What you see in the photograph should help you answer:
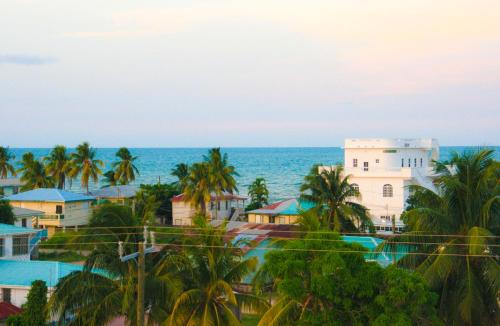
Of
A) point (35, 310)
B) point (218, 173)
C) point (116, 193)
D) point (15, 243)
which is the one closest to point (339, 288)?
point (35, 310)

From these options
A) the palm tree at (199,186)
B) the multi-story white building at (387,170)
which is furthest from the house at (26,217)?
the multi-story white building at (387,170)

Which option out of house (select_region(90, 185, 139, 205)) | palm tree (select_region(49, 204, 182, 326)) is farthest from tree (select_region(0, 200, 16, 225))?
palm tree (select_region(49, 204, 182, 326))

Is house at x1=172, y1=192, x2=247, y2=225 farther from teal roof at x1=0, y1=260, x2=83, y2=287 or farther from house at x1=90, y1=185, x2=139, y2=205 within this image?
teal roof at x1=0, y1=260, x2=83, y2=287

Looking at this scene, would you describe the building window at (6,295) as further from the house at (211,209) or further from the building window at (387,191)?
the building window at (387,191)

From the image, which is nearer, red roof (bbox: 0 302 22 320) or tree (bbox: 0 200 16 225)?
red roof (bbox: 0 302 22 320)

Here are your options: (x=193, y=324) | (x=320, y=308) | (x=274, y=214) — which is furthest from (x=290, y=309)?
(x=274, y=214)
